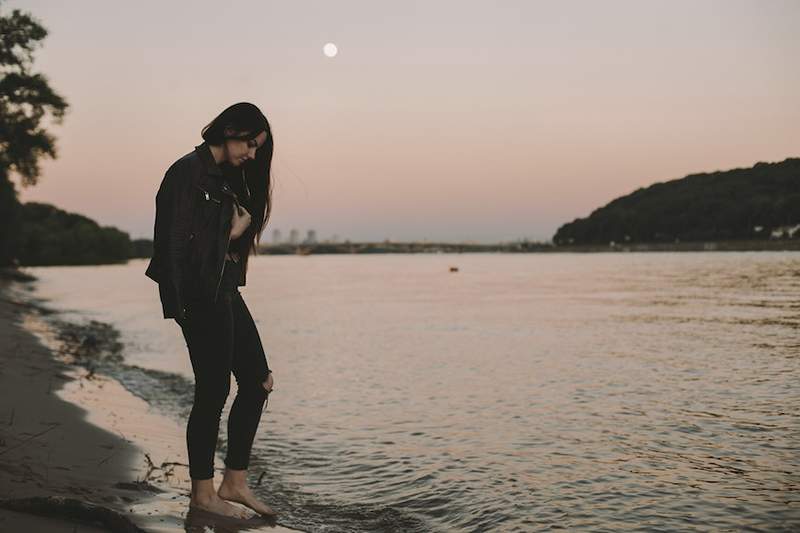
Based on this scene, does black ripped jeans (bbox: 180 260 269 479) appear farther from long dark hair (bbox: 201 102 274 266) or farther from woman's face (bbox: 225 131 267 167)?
woman's face (bbox: 225 131 267 167)

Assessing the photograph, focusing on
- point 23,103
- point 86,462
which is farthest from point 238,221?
point 23,103

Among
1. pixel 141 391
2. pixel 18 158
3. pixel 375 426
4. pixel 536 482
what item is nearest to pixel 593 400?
pixel 375 426

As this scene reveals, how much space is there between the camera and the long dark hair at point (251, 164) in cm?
394

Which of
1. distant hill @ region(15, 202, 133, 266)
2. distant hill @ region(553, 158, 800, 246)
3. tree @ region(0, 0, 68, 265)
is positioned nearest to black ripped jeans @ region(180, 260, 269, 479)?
tree @ region(0, 0, 68, 265)

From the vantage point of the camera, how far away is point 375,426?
920 centimetres

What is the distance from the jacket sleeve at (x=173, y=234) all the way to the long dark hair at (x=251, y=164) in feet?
1.24

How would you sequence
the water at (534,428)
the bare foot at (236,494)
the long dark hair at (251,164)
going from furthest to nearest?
the water at (534,428) → the bare foot at (236,494) → the long dark hair at (251,164)

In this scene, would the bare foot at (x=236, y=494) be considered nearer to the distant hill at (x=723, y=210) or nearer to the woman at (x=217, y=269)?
the woman at (x=217, y=269)

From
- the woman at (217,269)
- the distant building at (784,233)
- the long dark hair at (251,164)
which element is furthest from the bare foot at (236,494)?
the distant building at (784,233)

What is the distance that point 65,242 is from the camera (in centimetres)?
14700

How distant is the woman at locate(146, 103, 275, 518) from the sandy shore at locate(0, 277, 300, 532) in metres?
0.47

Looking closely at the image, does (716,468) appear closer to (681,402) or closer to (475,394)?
(681,402)

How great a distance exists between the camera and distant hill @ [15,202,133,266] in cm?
12975

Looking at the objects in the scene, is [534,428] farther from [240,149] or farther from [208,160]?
[208,160]
